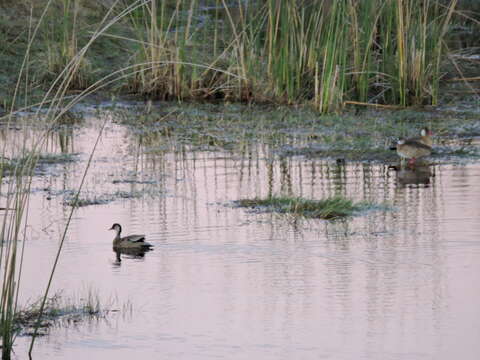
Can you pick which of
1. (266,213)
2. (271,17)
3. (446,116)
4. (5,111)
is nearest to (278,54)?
(271,17)

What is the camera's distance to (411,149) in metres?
12.6

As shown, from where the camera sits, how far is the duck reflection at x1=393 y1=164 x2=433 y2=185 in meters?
11.8

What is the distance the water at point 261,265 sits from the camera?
6.62 metres

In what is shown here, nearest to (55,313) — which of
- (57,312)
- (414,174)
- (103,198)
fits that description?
(57,312)

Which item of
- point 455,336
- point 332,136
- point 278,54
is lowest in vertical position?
point 455,336

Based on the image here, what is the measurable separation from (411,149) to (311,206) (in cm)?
284

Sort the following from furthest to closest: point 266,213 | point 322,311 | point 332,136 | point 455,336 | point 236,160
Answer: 1. point 332,136
2. point 236,160
3. point 266,213
4. point 322,311
5. point 455,336

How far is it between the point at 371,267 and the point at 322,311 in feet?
3.71

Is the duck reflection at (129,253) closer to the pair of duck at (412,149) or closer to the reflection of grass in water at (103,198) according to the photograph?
the reflection of grass in water at (103,198)

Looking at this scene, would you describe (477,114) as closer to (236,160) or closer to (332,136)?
(332,136)

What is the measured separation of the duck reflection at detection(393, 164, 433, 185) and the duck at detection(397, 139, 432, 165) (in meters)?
0.12

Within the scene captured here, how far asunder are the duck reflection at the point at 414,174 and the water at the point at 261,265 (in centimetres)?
11

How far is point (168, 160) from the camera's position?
42.7 ft

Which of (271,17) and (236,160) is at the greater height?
(271,17)
